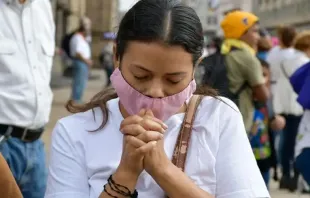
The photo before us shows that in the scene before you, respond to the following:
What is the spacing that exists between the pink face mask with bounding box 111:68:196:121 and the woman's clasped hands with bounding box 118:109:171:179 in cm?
3

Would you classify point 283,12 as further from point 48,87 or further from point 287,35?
point 48,87

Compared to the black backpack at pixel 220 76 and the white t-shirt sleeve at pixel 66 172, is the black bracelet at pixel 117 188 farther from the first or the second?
the black backpack at pixel 220 76

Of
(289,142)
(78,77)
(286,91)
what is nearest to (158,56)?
(289,142)

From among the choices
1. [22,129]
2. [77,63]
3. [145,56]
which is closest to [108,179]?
[145,56]

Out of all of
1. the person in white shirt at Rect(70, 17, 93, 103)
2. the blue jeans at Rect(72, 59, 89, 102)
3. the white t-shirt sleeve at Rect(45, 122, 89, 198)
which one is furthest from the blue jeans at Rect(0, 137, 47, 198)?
the blue jeans at Rect(72, 59, 89, 102)

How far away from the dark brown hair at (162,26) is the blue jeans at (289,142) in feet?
20.4

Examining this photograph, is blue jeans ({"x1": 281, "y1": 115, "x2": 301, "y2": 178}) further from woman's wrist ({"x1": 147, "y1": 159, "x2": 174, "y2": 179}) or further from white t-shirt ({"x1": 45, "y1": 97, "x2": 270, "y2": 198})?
woman's wrist ({"x1": 147, "y1": 159, "x2": 174, "y2": 179})

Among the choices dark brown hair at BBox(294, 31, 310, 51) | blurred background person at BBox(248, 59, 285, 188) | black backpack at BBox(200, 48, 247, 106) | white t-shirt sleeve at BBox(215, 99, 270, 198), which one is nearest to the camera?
white t-shirt sleeve at BBox(215, 99, 270, 198)

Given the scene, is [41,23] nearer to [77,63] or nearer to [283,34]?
[283,34]

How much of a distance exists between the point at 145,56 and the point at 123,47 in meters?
0.12

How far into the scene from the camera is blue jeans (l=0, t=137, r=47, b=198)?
3.71 m

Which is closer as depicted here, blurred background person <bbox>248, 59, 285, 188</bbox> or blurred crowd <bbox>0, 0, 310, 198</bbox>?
blurred crowd <bbox>0, 0, 310, 198</bbox>

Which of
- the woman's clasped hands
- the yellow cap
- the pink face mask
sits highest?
the pink face mask

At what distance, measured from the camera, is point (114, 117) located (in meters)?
2.35
